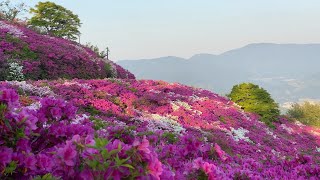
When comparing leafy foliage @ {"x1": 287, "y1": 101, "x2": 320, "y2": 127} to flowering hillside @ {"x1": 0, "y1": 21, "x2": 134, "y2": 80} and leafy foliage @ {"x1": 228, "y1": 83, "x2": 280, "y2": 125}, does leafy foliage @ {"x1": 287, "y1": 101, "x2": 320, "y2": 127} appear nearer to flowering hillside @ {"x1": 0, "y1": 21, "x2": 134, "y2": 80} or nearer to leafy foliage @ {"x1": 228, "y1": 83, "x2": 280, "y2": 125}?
leafy foliage @ {"x1": 228, "y1": 83, "x2": 280, "y2": 125}

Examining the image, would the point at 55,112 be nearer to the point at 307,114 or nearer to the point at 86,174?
the point at 86,174

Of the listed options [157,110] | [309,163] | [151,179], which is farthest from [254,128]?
[151,179]

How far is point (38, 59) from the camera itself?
29016mm

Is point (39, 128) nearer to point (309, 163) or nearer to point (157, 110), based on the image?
point (309, 163)

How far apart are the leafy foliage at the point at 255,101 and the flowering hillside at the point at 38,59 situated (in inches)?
491

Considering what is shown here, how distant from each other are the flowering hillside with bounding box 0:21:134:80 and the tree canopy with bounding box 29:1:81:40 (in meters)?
14.2

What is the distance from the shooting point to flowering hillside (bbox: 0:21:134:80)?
26.4m

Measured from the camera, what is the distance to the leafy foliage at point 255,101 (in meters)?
33.7

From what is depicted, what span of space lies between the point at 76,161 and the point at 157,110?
65.1ft

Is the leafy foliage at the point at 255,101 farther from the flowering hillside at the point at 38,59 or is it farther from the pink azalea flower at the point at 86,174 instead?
the pink azalea flower at the point at 86,174

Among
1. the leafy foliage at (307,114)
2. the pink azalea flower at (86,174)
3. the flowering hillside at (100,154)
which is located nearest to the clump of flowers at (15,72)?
the flowering hillside at (100,154)

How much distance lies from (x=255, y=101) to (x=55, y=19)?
27705 millimetres

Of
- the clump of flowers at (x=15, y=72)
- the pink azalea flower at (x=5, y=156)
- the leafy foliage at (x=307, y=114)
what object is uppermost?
the pink azalea flower at (x=5, y=156)

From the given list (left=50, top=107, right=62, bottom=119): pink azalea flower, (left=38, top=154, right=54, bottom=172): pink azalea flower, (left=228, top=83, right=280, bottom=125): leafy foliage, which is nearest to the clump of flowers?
(left=228, top=83, right=280, bottom=125): leafy foliage
